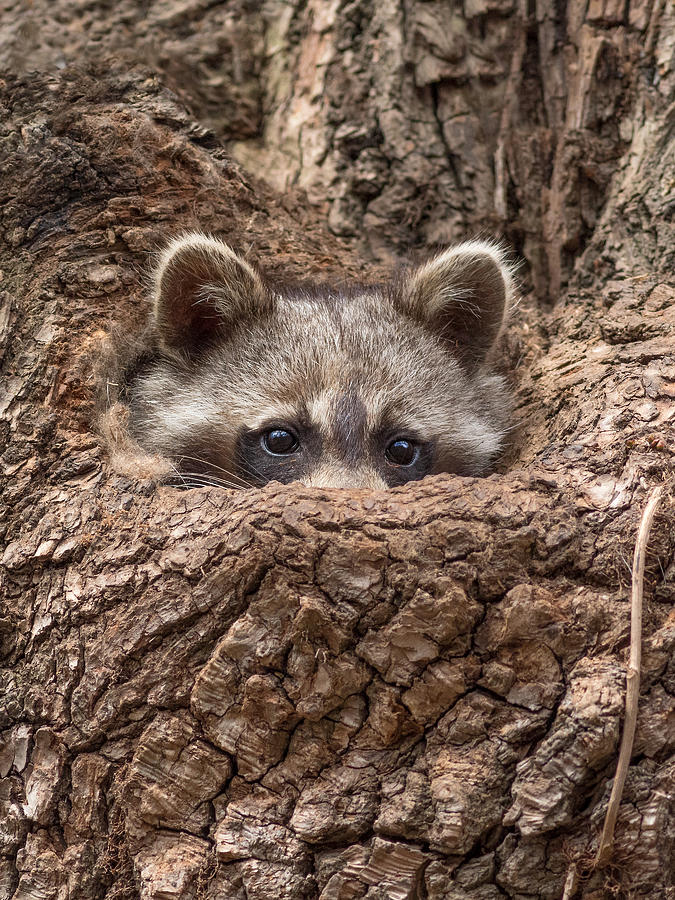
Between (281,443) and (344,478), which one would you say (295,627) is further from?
(281,443)

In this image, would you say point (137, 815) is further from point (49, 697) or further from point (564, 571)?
point (564, 571)

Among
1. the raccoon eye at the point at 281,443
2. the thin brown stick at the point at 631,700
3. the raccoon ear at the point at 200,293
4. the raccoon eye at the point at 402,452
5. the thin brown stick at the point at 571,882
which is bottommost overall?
the thin brown stick at the point at 571,882

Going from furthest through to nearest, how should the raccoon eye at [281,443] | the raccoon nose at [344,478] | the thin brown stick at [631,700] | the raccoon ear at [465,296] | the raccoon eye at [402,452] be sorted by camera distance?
the raccoon ear at [465,296] → the raccoon eye at [402,452] → the raccoon eye at [281,443] → the raccoon nose at [344,478] → the thin brown stick at [631,700]

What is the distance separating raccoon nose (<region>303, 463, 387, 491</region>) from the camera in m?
4.10

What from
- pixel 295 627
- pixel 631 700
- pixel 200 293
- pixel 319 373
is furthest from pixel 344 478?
pixel 631 700

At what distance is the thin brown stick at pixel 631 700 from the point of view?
8.96 ft

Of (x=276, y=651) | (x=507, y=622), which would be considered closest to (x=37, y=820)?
(x=276, y=651)

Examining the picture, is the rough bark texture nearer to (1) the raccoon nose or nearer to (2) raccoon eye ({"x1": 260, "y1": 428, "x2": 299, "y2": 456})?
(1) the raccoon nose

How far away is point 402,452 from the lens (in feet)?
15.5

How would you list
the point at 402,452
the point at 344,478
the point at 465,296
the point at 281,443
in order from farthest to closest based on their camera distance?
the point at 465,296 → the point at 402,452 → the point at 281,443 → the point at 344,478

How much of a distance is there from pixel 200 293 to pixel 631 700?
115 inches

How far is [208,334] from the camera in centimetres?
504

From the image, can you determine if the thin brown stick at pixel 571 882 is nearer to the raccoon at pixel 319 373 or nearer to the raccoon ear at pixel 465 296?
the raccoon at pixel 319 373

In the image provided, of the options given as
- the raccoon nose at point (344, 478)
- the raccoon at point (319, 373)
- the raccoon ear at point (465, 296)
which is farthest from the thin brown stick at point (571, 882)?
the raccoon ear at point (465, 296)
